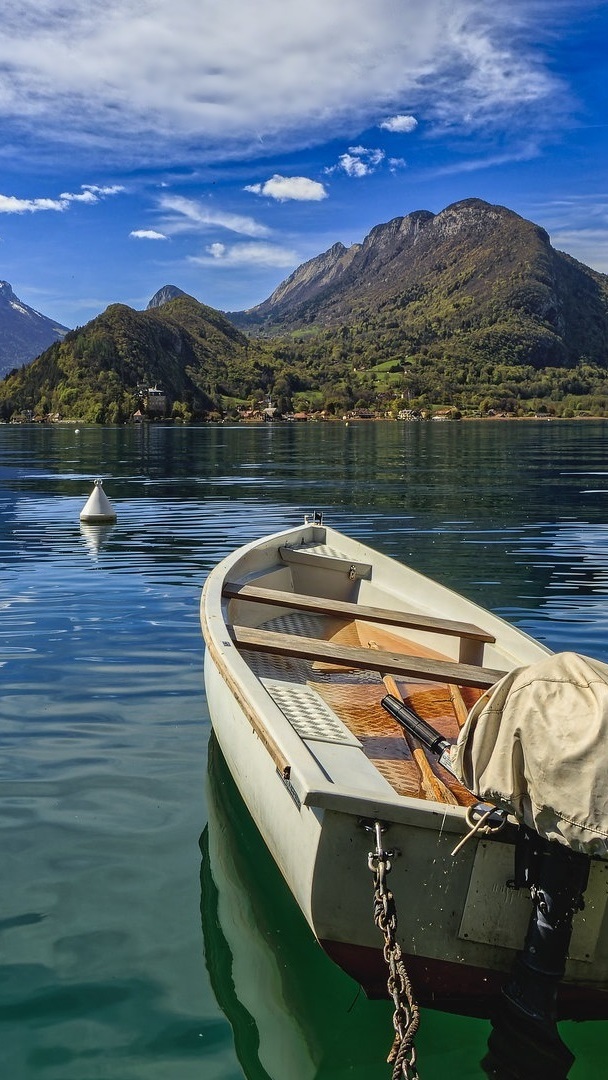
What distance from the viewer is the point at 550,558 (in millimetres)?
21031

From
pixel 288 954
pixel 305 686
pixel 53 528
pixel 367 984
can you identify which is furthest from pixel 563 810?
pixel 53 528

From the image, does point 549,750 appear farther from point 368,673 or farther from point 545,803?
point 368,673

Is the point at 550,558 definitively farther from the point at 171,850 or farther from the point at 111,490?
the point at 111,490

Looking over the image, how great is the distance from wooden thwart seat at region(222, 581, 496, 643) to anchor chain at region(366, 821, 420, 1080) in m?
4.46

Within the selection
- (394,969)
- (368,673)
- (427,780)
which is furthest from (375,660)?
(394,969)

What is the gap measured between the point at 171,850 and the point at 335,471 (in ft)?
152

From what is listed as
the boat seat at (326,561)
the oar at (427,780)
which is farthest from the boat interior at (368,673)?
the boat seat at (326,561)

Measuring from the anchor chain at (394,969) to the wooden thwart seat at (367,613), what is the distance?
4.46m

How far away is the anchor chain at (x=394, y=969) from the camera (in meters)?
3.84

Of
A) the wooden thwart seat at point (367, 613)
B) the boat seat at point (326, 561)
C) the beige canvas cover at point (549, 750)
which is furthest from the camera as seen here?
the boat seat at point (326, 561)

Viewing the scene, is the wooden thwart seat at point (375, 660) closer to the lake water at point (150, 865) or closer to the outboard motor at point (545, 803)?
the lake water at point (150, 865)

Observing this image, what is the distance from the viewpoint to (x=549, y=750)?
4137mm

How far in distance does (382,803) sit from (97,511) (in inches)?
932

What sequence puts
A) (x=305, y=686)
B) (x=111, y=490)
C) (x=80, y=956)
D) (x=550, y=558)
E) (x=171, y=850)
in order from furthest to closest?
(x=111, y=490), (x=550, y=558), (x=305, y=686), (x=171, y=850), (x=80, y=956)
